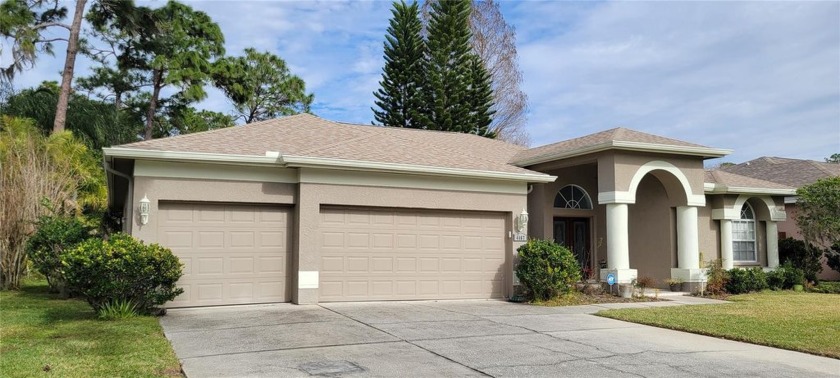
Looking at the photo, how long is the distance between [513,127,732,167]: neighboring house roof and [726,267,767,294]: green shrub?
3156 millimetres

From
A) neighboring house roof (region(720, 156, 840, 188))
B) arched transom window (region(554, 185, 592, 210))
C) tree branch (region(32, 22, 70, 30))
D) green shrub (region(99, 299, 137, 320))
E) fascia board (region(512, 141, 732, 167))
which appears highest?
tree branch (region(32, 22, 70, 30))

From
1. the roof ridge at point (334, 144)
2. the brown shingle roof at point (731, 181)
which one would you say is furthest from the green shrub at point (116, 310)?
the brown shingle roof at point (731, 181)

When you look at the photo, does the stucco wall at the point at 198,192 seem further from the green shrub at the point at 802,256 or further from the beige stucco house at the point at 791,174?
the beige stucco house at the point at 791,174

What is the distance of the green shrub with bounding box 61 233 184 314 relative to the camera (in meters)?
9.12

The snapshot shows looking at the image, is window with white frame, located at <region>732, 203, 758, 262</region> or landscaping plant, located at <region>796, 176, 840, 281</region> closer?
landscaping plant, located at <region>796, 176, 840, 281</region>

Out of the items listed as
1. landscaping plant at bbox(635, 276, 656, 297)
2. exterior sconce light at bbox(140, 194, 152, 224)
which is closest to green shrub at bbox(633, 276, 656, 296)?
landscaping plant at bbox(635, 276, 656, 297)

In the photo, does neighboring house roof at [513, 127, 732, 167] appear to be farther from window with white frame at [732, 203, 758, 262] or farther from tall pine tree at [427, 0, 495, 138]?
tall pine tree at [427, 0, 495, 138]

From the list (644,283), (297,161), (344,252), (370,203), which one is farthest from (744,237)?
(297,161)

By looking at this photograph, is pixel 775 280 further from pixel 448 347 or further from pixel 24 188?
pixel 24 188

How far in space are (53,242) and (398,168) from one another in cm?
726

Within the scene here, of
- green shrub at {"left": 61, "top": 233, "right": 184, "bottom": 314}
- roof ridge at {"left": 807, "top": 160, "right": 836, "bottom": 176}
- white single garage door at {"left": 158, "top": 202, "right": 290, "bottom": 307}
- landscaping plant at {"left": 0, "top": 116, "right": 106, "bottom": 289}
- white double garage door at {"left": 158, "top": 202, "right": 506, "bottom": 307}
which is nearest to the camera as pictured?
green shrub at {"left": 61, "top": 233, "right": 184, "bottom": 314}

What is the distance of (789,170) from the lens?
2489cm

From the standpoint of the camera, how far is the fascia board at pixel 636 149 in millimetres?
13938

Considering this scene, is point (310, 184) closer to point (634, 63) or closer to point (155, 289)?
point (155, 289)
